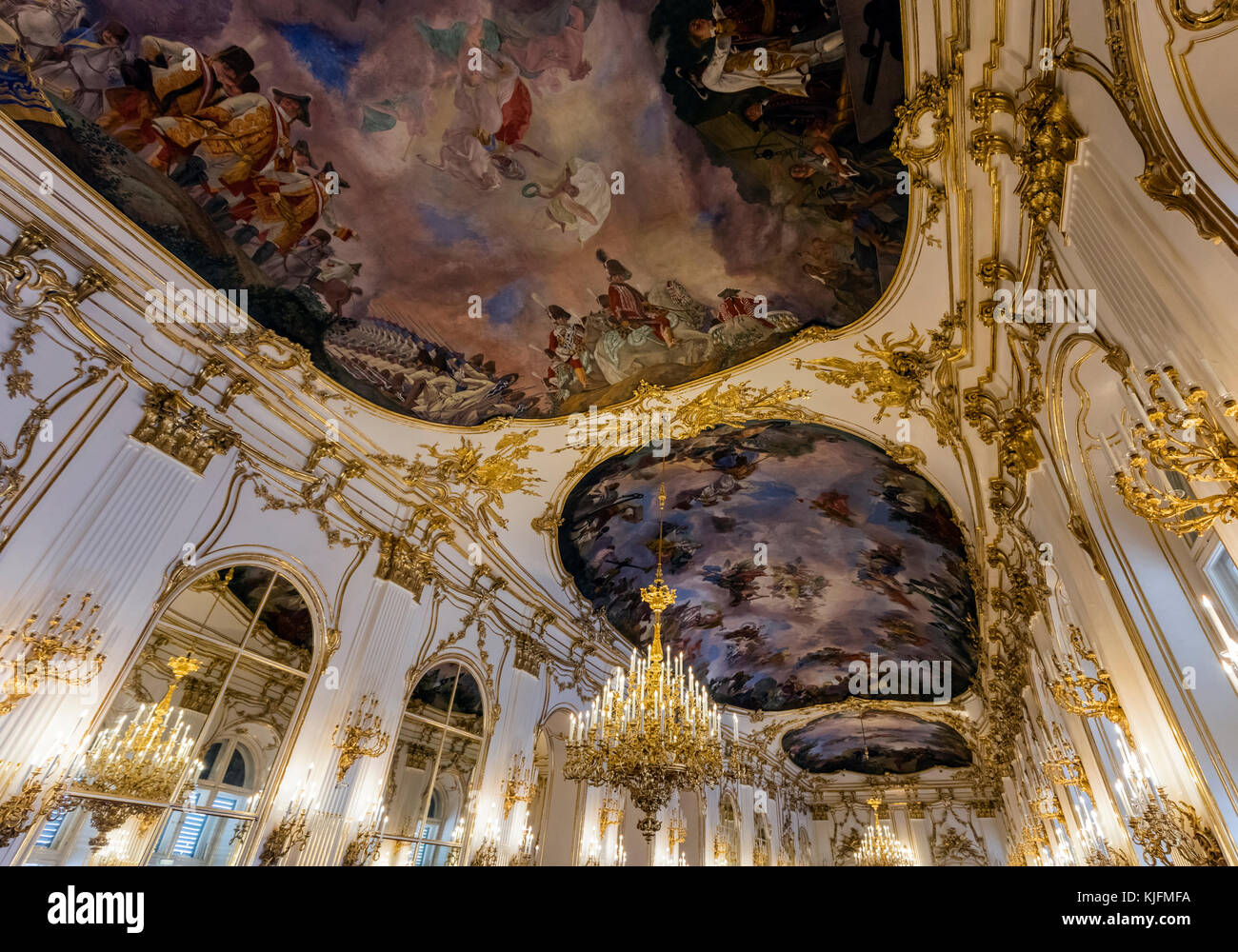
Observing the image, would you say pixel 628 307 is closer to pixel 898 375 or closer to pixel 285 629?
pixel 898 375

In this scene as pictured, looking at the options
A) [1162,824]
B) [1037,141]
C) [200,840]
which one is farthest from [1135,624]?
[200,840]

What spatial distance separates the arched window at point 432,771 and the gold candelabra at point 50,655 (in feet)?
13.9

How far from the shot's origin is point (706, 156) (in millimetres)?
6305

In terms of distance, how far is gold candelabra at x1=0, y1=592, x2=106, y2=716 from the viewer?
5125mm

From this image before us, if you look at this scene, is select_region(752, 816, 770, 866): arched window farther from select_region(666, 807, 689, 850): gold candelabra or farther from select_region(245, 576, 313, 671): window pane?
select_region(245, 576, 313, 671): window pane

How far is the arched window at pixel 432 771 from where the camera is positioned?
888cm

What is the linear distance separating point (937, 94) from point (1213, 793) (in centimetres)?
522

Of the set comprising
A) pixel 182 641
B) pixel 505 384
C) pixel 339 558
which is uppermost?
pixel 505 384

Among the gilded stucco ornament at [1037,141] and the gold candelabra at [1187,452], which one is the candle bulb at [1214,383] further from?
the gilded stucco ornament at [1037,141]

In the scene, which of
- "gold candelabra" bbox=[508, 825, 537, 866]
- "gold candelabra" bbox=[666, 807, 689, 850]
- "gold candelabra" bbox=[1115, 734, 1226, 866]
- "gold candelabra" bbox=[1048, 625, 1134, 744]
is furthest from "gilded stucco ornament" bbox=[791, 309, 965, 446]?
"gold candelabra" bbox=[666, 807, 689, 850]

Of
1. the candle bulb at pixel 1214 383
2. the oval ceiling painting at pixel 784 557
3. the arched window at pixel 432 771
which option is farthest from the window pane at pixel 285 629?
the candle bulb at pixel 1214 383

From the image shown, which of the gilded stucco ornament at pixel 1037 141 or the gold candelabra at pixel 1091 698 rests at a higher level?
the gilded stucco ornament at pixel 1037 141
